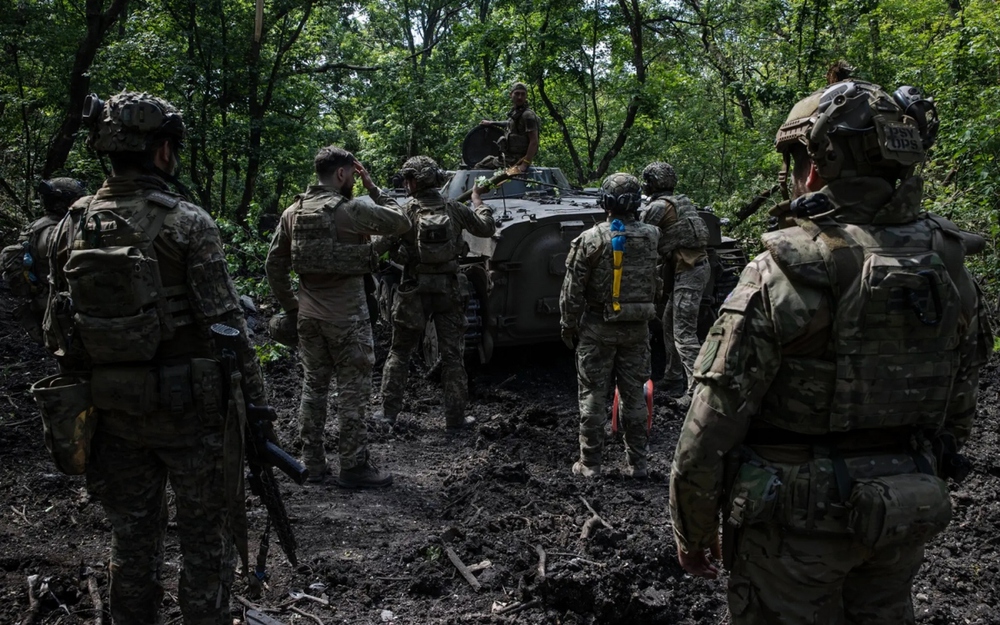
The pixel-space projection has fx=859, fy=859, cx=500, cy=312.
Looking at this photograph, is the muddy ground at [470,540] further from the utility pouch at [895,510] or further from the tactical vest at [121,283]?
the utility pouch at [895,510]

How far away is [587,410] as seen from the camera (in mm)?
6059

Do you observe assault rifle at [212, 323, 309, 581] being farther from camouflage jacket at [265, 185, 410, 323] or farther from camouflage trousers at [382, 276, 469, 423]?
camouflage trousers at [382, 276, 469, 423]

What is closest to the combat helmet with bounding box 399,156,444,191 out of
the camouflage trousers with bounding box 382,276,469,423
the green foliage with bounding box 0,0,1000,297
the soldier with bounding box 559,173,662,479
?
the camouflage trousers with bounding box 382,276,469,423

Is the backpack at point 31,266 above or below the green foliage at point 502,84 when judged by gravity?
below

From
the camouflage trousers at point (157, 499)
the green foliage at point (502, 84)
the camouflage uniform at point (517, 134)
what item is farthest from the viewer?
the green foliage at point (502, 84)

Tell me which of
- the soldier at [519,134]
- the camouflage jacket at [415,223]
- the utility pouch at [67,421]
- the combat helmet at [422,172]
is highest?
the soldier at [519,134]

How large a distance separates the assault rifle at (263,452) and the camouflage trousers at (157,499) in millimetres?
159

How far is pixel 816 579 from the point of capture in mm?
2445

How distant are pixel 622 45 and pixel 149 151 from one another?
1302 cm

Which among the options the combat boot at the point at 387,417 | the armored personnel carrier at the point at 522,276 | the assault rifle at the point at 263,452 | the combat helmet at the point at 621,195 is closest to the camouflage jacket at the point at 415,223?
the armored personnel carrier at the point at 522,276

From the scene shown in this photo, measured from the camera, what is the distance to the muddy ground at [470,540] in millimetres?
4062

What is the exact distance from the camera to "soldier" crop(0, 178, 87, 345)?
5601 mm

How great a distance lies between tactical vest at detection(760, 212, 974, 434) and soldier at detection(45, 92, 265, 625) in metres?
2.14

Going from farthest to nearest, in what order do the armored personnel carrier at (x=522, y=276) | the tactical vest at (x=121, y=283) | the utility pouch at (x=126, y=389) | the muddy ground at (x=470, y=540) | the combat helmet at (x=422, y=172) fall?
the armored personnel carrier at (x=522, y=276)
the combat helmet at (x=422, y=172)
the muddy ground at (x=470, y=540)
the utility pouch at (x=126, y=389)
the tactical vest at (x=121, y=283)
